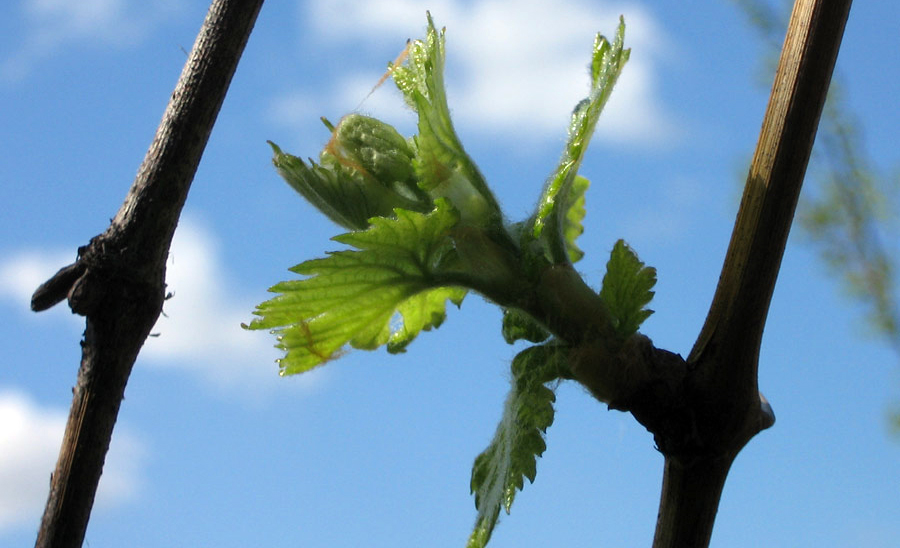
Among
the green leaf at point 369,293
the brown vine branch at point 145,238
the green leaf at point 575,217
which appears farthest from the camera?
the green leaf at point 575,217

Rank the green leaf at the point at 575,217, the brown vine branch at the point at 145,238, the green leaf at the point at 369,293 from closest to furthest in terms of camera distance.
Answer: the brown vine branch at the point at 145,238, the green leaf at the point at 369,293, the green leaf at the point at 575,217

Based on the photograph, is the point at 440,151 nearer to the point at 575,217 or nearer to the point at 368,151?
the point at 368,151

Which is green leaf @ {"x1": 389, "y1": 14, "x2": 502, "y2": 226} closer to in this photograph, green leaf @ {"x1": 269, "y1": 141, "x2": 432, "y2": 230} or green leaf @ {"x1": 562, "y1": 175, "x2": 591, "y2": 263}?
green leaf @ {"x1": 269, "y1": 141, "x2": 432, "y2": 230}

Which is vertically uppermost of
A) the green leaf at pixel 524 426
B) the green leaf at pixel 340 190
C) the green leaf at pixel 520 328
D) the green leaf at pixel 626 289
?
the green leaf at pixel 340 190

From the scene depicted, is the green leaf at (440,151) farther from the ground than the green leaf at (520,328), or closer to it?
farther from the ground

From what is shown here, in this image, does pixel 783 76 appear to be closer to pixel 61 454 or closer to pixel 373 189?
pixel 373 189

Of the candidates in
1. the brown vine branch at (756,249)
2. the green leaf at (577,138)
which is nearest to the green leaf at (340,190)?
the green leaf at (577,138)

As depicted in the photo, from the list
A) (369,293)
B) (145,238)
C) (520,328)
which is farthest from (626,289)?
(145,238)

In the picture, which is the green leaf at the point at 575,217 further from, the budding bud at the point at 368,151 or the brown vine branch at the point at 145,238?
the brown vine branch at the point at 145,238
